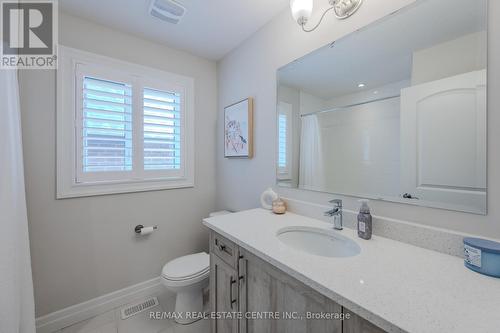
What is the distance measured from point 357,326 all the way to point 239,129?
1632mm

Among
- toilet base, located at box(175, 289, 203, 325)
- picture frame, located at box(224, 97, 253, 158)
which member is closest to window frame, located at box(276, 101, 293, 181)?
picture frame, located at box(224, 97, 253, 158)

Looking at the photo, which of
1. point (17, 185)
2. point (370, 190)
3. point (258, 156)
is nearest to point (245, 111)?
point (258, 156)

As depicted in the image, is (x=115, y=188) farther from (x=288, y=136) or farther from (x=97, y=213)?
(x=288, y=136)

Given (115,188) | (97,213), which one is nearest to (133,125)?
(115,188)

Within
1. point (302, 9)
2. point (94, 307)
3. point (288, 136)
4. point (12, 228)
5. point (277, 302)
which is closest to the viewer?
point (277, 302)

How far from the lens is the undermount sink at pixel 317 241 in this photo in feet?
3.41

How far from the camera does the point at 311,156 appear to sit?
1405mm

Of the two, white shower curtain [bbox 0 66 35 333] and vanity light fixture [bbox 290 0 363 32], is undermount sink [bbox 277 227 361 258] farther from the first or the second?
white shower curtain [bbox 0 66 35 333]

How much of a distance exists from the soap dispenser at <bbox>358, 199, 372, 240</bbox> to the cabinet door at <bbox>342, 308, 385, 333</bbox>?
0.47 metres

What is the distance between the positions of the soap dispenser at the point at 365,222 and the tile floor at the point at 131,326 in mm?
1390

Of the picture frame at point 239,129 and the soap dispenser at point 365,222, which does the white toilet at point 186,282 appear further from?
the soap dispenser at point 365,222

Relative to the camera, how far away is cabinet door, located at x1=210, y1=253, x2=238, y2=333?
1.07 m

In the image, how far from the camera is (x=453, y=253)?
81 centimetres

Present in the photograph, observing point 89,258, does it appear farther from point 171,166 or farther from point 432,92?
point 432,92
